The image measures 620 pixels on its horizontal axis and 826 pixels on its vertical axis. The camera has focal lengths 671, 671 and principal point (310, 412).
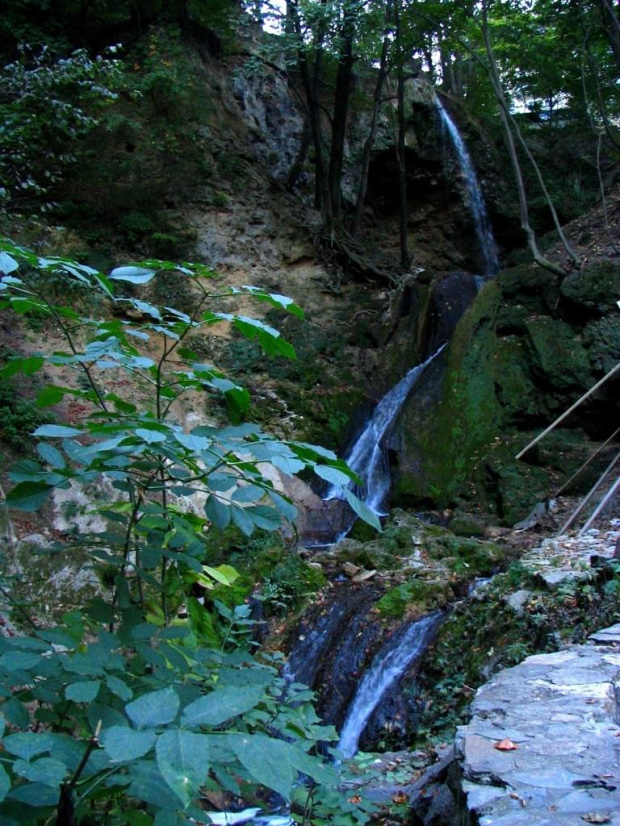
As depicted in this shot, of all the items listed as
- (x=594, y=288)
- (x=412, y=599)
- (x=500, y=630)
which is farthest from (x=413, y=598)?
(x=594, y=288)

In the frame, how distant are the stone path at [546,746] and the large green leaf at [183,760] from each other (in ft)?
4.32

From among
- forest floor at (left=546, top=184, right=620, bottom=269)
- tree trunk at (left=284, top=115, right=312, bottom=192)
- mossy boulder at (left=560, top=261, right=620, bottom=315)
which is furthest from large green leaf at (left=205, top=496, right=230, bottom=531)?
tree trunk at (left=284, top=115, right=312, bottom=192)

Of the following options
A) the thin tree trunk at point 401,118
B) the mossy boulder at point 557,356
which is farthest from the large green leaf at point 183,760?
the thin tree trunk at point 401,118

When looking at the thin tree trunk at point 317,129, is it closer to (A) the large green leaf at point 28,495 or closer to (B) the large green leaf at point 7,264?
(B) the large green leaf at point 7,264

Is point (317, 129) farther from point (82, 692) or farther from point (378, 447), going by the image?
point (82, 692)

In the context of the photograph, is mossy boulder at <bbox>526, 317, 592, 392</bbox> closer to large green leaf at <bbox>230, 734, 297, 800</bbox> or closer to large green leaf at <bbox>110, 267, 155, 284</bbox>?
large green leaf at <bbox>110, 267, 155, 284</bbox>

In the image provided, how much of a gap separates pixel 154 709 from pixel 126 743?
0.25 feet

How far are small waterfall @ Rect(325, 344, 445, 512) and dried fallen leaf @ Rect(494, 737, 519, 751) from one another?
6.84 metres

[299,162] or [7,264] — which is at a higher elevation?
[299,162]

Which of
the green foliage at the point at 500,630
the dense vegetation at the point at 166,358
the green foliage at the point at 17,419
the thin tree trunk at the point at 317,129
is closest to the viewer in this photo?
the dense vegetation at the point at 166,358

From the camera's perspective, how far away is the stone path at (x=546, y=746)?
75.9 inches

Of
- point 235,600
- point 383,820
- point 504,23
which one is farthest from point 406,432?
point 504,23

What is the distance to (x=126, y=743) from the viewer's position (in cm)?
99

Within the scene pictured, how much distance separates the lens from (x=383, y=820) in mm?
3418
